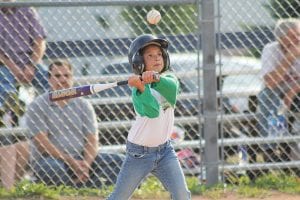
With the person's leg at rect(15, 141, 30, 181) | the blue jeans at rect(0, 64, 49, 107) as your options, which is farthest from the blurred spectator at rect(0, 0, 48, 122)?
the person's leg at rect(15, 141, 30, 181)

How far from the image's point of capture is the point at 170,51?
7816 mm

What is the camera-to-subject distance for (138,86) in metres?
5.02

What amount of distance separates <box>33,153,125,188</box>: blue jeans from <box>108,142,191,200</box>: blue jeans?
1839mm

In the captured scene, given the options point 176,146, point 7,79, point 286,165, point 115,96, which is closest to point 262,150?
point 286,165

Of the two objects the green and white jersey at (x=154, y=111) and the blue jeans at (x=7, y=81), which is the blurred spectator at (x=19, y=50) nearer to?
the blue jeans at (x=7, y=81)

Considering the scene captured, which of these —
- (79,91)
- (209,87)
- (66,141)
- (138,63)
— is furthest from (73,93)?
(209,87)

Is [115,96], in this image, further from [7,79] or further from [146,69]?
[146,69]

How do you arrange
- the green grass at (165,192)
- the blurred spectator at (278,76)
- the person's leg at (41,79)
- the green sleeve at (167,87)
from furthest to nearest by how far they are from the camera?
the blurred spectator at (278,76) → the person's leg at (41,79) → the green grass at (165,192) → the green sleeve at (167,87)

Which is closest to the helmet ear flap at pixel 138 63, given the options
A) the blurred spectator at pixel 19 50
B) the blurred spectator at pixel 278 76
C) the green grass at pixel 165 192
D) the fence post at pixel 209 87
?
the fence post at pixel 209 87

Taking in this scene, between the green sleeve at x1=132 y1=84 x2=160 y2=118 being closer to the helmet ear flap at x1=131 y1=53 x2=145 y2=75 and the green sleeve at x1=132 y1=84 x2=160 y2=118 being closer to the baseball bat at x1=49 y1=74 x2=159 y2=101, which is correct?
the helmet ear flap at x1=131 y1=53 x2=145 y2=75

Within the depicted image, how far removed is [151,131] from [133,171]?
28cm

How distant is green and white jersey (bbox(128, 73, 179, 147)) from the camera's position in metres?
5.11

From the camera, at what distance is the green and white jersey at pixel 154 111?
5109 mm

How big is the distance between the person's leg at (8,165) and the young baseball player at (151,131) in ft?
6.71
